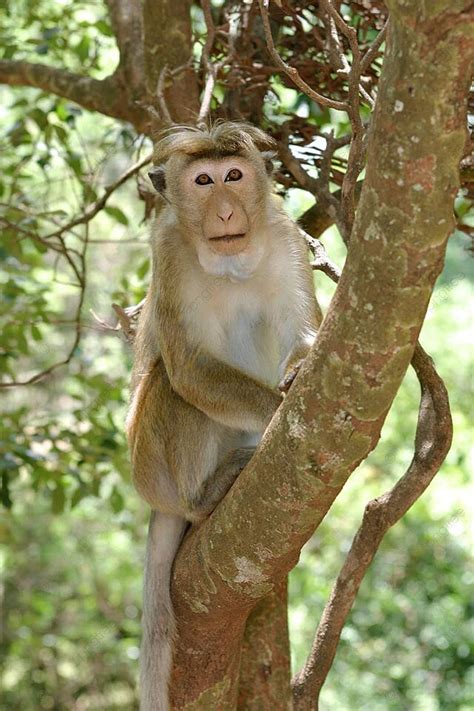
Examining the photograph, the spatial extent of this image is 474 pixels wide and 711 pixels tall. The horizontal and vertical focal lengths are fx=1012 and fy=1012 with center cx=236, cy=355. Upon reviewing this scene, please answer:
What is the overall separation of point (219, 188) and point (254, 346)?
0.56 metres

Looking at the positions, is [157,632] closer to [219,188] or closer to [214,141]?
[219,188]

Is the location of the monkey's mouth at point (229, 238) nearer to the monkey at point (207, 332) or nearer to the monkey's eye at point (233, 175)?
the monkey at point (207, 332)

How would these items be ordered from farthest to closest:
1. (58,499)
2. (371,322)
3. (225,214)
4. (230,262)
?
(58,499), (230,262), (225,214), (371,322)

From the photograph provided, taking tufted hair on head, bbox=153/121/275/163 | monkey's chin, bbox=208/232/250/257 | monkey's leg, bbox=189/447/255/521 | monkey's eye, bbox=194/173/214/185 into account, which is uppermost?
tufted hair on head, bbox=153/121/275/163

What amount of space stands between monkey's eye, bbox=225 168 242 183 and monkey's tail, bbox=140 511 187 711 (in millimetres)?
1110

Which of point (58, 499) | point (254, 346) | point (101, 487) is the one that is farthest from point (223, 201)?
point (101, 487)

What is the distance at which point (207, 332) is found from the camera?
302cm

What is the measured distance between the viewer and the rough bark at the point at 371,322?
5.11ft

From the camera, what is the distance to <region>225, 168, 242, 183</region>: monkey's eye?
282 centimetres

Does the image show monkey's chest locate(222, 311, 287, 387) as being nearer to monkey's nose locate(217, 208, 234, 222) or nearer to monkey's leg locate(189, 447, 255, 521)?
monkey's leg locate(189, 447, 255, 521)

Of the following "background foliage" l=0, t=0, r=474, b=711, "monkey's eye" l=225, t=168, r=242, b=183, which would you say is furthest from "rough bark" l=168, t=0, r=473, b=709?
"background foliage" l=0, t=0, r=474, b=711

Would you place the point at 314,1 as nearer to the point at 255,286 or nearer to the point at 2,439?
the point at 255,286

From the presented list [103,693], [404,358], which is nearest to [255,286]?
[404,358]

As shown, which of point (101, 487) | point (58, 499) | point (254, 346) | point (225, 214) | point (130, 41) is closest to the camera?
point (225, 214)
